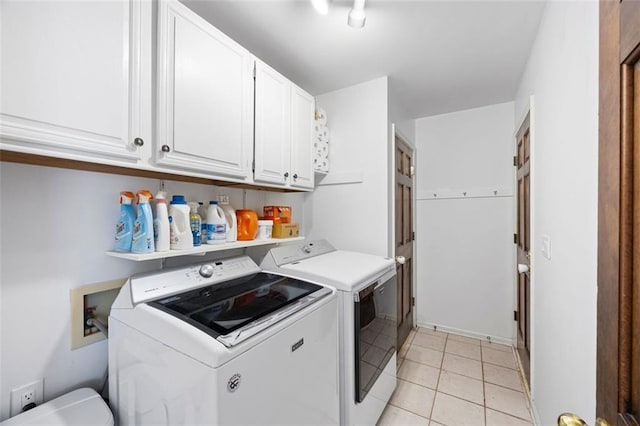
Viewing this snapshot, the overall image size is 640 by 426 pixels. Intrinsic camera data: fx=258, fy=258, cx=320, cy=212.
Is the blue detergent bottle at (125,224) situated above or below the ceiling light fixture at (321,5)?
below

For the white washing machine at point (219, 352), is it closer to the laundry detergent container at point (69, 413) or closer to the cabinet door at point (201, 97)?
the laundry detergent container at point (69, 413)

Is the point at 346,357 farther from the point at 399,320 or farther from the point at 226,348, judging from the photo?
the point at 399,320

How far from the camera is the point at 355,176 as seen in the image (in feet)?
7.45

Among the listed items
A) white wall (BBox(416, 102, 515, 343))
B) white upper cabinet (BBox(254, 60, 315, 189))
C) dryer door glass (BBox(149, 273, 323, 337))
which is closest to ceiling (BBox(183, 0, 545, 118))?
white upper cabinet (BBox(254, 60, 315, 189))

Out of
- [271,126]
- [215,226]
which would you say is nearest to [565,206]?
[271,126]

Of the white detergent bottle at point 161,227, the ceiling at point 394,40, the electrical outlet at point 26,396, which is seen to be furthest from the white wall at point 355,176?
the electrical outlet at point 26,396

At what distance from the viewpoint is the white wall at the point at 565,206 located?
894mm

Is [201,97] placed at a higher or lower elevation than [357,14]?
lower

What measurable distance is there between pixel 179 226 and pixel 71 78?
2.21ft

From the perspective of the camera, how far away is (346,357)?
4.56 ft

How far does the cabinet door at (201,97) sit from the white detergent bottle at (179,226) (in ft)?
0.70

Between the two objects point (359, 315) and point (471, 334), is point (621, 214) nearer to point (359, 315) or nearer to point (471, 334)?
point (359, 315)

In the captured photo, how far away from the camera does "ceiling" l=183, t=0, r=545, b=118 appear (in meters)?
1.45

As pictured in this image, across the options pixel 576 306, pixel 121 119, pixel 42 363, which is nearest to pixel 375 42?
pixel 121 119
